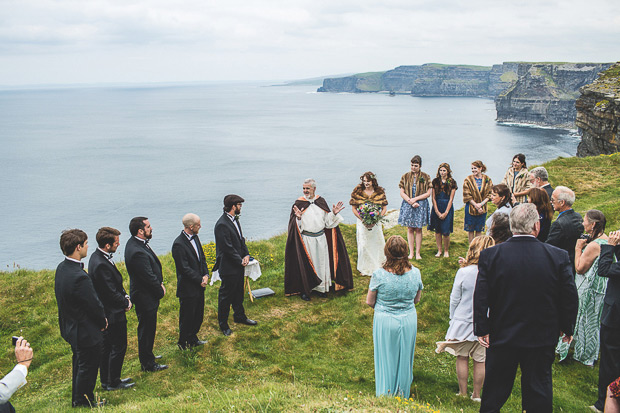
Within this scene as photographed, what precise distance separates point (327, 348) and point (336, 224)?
2.83 m

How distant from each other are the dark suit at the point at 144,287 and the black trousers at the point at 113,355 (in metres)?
0.41

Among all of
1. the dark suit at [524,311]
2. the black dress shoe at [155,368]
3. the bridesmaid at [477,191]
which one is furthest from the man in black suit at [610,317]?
the black dress shoe at [155,368]

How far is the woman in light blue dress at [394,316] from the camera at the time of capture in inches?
211

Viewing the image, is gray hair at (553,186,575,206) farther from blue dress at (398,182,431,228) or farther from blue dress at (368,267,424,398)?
blue dress at (398,182,431,228)

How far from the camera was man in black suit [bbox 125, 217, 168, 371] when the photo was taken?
21.7 feet

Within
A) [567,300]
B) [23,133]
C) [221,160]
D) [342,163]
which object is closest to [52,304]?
[567,300]

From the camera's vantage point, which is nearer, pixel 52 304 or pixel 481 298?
pixel 481 298

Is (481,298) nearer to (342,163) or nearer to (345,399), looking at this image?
(345,399)

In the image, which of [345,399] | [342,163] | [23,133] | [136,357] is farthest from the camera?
[23,133]

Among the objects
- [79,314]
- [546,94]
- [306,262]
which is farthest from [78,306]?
[546,94]

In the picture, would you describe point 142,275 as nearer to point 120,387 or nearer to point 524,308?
point 120,387

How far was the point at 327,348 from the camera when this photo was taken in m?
7.71

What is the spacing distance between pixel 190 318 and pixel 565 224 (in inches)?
237

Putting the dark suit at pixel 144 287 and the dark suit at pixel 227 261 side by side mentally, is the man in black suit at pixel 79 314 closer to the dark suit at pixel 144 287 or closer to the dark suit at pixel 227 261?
the dark suit at pixel 144 287
